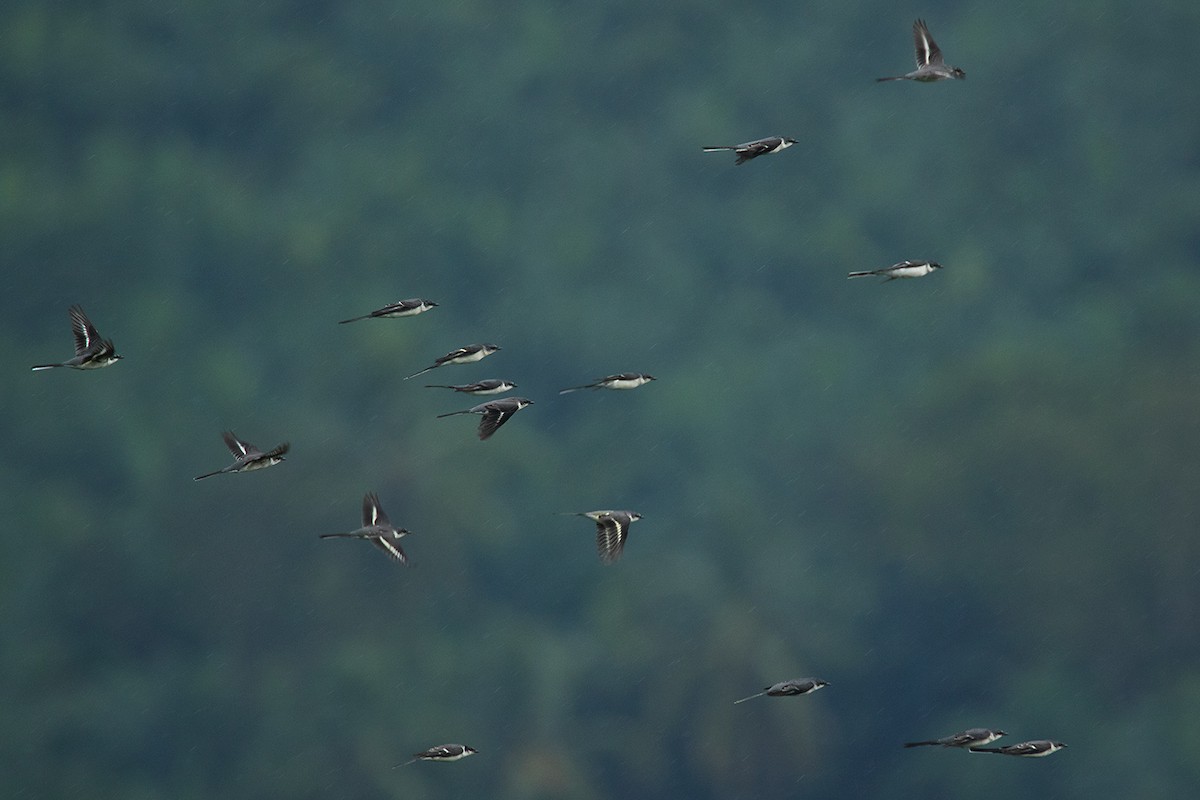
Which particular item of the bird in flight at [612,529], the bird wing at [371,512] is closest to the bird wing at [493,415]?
the bird in flight at [612,529]

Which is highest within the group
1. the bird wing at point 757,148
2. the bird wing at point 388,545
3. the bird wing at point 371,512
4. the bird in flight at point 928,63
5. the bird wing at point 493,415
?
the bird in flight at point 928,63

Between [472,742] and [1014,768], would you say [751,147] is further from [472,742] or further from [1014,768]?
[1014,768]

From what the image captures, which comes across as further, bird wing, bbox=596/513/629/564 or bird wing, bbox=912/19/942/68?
bird wing, bbox=912/19/942/68

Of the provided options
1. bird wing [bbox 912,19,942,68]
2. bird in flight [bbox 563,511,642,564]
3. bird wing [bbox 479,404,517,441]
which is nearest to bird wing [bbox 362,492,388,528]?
bird wing [bbox 479,404,517,441]

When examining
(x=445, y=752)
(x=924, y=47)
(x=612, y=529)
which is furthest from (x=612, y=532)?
(x=924, y=47)

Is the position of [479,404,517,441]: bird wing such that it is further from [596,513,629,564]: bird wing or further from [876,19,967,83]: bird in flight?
[876,19,967,83]: bird in flight

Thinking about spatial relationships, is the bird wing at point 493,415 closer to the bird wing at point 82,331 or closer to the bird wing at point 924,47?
the bird wing at point 82,331

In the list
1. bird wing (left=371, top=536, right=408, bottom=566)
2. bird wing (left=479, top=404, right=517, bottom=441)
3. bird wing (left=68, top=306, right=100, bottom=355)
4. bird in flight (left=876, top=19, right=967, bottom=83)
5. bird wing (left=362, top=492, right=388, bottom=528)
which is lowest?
bird wing (left=362, top=492, right=388, bottom=528)

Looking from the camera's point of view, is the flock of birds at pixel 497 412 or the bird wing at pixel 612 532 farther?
the bird wing at pixel 612 532

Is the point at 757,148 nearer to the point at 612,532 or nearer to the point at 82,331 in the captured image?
the point at 612,532
